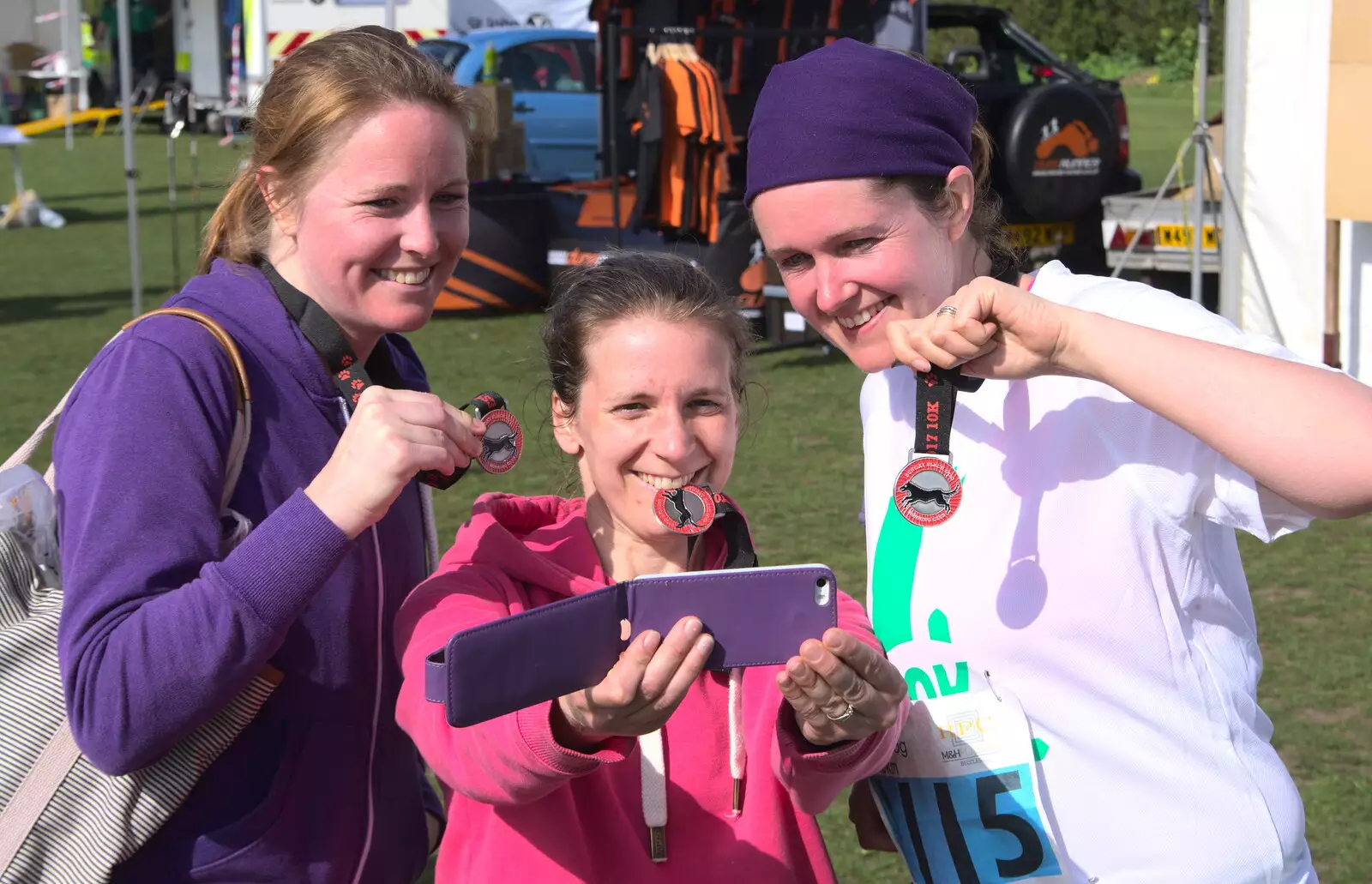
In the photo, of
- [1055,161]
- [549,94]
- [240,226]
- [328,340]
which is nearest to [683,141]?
[1055,161]

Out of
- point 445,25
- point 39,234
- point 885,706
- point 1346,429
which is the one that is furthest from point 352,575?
point 445,25

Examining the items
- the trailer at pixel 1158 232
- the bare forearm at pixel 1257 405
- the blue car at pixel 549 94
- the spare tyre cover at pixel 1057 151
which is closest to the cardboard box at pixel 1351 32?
the trailer at pixel 1158 232

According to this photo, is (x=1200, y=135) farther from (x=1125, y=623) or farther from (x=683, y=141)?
(x=1125, y=623)

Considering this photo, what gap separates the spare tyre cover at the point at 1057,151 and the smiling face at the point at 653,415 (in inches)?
365

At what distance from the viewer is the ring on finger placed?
1.82 m

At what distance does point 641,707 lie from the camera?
67.8 inches

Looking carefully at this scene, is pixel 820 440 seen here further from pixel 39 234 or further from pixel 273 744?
pixel 39 234

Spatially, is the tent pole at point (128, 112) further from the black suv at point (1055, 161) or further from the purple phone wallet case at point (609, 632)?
the purple phone wallet case at point (609, 632)

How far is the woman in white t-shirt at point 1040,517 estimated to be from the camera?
1.88m

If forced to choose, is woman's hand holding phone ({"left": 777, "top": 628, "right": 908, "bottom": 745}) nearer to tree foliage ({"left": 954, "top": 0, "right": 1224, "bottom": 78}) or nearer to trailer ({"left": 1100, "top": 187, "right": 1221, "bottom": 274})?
trailer ({"left": 1100, "top": 187, "right": 1221, "bottom": 274})

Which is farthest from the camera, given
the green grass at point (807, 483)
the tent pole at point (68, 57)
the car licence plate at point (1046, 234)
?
the tent pole at point (68, 57)

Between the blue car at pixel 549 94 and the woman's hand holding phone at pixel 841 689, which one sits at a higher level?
the blue car at pixel 549 94

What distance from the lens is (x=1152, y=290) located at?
6.80 ft

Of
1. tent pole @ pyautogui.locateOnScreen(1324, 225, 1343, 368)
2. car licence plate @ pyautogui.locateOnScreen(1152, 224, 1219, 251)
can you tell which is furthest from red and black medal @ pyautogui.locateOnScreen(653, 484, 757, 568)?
car licence plate @ pyautogui.locateOnScreen(1152, 224, 1219, 251)
